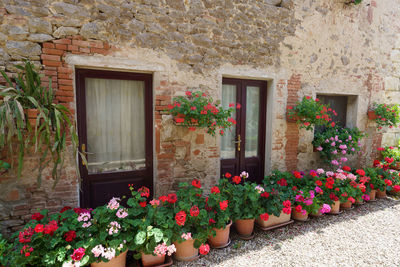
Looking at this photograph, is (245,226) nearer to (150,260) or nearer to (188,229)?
(188,229)

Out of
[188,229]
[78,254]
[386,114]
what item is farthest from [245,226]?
[386,114]

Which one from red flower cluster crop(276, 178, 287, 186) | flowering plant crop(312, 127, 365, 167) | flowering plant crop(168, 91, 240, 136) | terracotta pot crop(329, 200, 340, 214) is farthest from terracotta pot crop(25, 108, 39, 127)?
flowering plant crop(312, 127, 365, 167)

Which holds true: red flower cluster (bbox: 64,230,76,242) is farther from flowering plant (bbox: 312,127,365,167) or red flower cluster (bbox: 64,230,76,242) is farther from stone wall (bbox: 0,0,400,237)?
flowering plant (bbox: 312,127,365,167)

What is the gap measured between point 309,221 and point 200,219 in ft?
6.04

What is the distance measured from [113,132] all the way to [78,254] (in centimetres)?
159

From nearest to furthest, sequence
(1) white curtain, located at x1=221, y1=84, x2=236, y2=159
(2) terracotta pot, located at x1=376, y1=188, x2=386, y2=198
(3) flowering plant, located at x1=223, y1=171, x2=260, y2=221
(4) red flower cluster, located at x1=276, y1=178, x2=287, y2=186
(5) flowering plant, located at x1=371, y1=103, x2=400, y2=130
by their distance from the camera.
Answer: (3) flowering plant, located at x1=223, y1=171, x2=260, y2=221
(4) red flower cluster, located at x1=276, y1=178, x2=287, y2=186
(1) white curtain, located at x1=221, y1=84, x2=236, y2=159
(2) terracotta pot, located at x1=376, y1=188, x2=386, y2=198
(5) flowering plant, located at x1=371, y1=103, x2=400, y2=130

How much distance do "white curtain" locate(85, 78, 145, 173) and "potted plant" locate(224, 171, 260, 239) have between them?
141cm

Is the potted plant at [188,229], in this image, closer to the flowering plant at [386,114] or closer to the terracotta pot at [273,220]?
the terracotta pot at [273,220]

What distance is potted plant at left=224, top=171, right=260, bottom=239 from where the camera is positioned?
2711 millimetres

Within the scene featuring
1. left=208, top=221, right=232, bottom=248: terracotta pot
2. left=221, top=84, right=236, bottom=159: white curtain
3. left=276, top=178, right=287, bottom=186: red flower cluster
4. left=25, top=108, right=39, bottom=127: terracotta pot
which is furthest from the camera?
left=221, top=84, right=236, bottom=159: white curtain

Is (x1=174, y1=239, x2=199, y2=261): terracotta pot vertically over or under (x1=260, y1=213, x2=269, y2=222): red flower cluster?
under

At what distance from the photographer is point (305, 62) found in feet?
13.5

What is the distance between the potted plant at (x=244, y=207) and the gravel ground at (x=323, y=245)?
144 mm

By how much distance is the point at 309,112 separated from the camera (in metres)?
3.70
